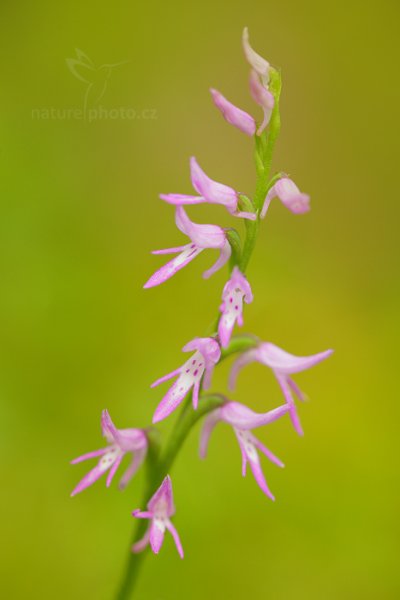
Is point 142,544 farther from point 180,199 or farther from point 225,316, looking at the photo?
point 180,199

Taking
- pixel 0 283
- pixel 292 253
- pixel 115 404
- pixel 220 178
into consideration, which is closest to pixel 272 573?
pixel 115 404

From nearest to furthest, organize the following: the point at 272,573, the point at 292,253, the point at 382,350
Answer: the point at 272,573
the point at 382,350
the point at 292,253

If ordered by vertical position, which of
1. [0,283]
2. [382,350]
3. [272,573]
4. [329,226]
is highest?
[329,226]

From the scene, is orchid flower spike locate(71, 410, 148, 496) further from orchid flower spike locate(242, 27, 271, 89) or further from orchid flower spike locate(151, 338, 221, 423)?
orchid flower spike locate(242, 27, 271, 89)

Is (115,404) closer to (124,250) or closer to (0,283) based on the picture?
(0,283)

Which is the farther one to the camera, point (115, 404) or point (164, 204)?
point (164, 204)

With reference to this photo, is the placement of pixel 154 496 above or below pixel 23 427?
above

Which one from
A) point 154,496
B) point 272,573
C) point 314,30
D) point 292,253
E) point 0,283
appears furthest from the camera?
point 314,30

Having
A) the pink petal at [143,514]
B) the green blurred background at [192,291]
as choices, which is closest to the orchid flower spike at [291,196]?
the pink petal at [143,514]
